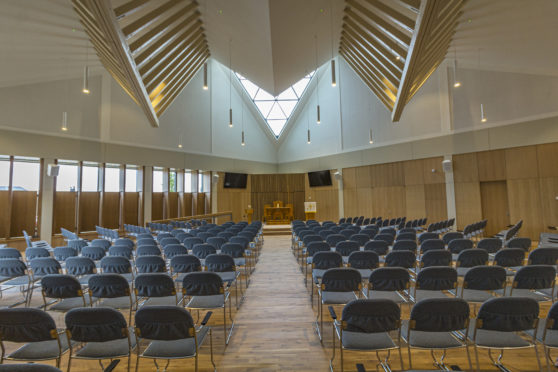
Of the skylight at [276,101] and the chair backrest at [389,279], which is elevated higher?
the skylight at [276,101]

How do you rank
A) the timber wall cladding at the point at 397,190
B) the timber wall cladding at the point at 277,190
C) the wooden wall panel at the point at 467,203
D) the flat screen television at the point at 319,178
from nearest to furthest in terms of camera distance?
the wooden wall panel at the point at 467,203
the timber wall cladding at the point at 397,190
the flat screen television at the point at 319,178
the timber wall cladding at the point at 277,190

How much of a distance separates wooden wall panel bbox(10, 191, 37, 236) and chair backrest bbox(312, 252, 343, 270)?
11589 millimetres

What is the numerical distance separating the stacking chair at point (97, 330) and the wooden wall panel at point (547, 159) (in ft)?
46.0

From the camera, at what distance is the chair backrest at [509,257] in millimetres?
4309

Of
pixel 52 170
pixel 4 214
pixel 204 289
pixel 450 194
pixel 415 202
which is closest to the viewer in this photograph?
pixel 204 289

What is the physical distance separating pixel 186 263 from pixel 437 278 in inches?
138

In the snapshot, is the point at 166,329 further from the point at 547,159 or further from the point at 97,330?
the point at 547,159

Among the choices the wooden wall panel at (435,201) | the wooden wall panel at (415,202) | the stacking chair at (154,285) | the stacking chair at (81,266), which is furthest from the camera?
the wooden wall panel at (415,202)

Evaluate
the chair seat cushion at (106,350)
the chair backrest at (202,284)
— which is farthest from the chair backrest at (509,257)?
the chair seat cushion at (106,350)

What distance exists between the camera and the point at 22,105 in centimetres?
1005

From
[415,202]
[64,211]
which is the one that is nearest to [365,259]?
[415,202]

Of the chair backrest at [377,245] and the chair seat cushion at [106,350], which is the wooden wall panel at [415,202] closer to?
the chair backrest at [377,245]

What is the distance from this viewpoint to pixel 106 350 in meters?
2.43

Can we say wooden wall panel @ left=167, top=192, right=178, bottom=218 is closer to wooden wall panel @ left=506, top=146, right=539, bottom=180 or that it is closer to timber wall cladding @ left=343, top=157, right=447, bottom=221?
timber wall cladding @ left=343, top=157, right=447, bottom=221
